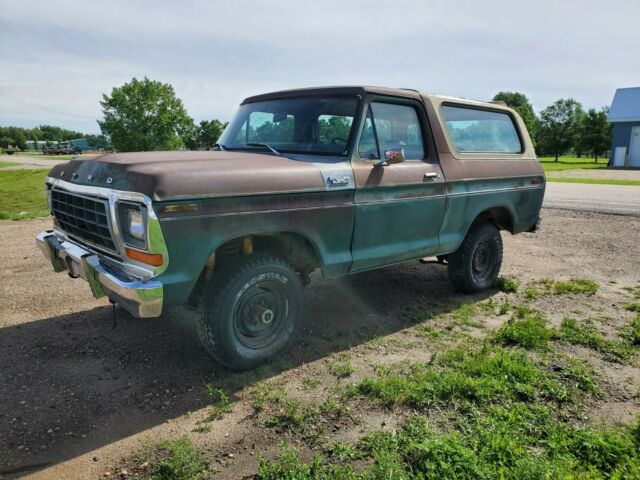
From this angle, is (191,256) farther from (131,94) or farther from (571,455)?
(131,94)

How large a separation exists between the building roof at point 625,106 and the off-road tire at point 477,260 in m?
37.8

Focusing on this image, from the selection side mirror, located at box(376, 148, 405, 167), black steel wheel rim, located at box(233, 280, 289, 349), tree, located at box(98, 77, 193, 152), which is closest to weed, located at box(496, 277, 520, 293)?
side mirror, located at box(376, 148, 405, 167)

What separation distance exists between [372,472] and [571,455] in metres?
1.12

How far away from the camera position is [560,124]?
59000 millimetres

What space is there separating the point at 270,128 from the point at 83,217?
6.02 ft

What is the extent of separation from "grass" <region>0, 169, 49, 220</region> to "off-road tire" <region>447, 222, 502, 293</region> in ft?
28.3

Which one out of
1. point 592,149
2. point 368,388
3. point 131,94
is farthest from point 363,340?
point 592,149

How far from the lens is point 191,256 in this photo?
3041mm

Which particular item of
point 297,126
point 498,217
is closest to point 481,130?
point 498,217

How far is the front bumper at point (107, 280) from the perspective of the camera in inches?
114

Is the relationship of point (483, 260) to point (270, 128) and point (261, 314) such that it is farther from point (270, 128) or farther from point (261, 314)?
point (261, 314)

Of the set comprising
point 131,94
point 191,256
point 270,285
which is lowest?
point 270,285

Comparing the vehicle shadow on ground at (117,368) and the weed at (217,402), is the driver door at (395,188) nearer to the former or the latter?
the vehicle shadow on ground at (117,368)

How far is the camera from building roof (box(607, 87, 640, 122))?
3578 cm
